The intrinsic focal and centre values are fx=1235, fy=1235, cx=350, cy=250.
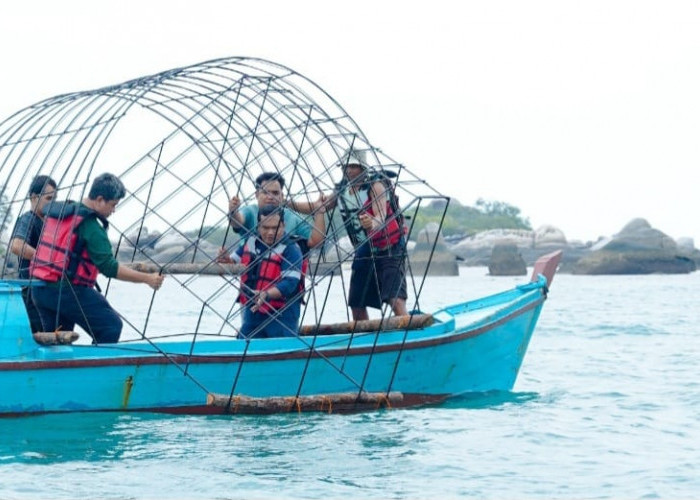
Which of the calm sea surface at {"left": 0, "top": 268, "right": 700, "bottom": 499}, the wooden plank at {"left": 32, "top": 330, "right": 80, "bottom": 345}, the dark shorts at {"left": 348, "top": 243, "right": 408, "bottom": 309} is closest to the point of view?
the calm sea surface at {"left": 0, "top": 268, "right": 700, "bottom": 499}

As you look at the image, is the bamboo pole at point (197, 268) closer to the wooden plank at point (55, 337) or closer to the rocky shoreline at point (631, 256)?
the wooden plank at point (55, 337)

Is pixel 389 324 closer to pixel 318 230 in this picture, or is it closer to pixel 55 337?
pixel 318 230

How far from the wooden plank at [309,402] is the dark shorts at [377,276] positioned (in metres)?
1.01

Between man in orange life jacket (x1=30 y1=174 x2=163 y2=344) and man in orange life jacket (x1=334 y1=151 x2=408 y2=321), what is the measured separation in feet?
6.43

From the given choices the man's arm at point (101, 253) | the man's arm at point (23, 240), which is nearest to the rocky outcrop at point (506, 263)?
the man's arm at point (23, 240)

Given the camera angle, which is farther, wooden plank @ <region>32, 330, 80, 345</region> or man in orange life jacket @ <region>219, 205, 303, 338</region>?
man in orange life jacket @ <region>219, 205, 303, 338</region>

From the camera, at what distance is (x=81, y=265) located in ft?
31.2

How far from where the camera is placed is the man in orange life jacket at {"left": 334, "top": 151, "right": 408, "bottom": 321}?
10477 millimetres

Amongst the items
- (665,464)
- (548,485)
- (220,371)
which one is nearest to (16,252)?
(220,371)

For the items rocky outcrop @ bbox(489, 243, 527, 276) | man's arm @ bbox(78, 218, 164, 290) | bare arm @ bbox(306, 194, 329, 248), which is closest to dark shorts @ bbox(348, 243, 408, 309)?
bare arm @ bbox(306, 194, 329, 248)

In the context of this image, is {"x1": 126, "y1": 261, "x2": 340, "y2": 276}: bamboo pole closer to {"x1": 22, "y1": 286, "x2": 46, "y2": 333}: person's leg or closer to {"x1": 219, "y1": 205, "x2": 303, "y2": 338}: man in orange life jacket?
{"x1": 219, "y1": 205, "x2": 303, "y2": 338}: man in orange life jacket

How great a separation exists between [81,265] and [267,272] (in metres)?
1.59

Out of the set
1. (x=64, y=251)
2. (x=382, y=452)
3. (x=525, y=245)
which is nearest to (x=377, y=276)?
(x=382, y=452)

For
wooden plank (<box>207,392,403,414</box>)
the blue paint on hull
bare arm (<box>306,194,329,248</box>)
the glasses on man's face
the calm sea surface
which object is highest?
the glasses on man's face
